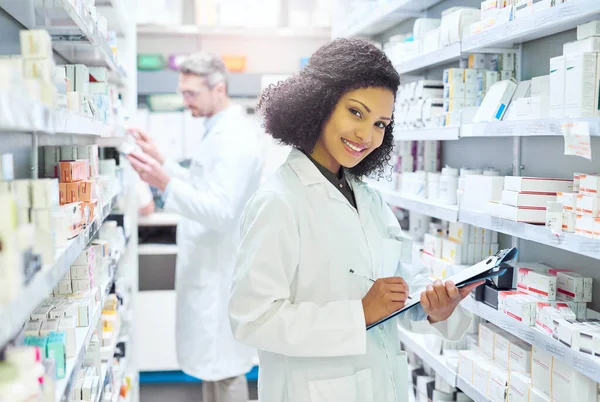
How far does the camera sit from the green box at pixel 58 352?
1.48 metres

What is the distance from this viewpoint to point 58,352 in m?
1.49

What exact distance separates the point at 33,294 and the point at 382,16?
297cm

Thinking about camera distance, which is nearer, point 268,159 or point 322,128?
point 322,128

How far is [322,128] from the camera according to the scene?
75.7 inches

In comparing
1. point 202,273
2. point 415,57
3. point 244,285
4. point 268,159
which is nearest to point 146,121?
point 268,159

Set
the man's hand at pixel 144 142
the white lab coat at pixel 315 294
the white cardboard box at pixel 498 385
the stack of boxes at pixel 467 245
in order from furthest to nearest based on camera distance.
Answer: the man's hand at pixel 144 142 → the stack of boxes at pixel 467 245 → the white cardboard box at pixel 498 385 → the white lab coat at pixel 315 294

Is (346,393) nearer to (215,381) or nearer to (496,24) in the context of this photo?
(496,24)

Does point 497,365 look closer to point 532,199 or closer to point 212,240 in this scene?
point 532,199

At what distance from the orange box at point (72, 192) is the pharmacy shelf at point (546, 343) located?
149 cm

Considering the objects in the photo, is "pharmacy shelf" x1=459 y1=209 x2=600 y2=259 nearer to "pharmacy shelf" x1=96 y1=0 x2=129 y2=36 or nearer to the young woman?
the young woman

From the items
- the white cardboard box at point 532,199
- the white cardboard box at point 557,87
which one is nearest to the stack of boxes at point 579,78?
the white cardboard box at point 557,87

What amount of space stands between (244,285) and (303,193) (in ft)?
1.09

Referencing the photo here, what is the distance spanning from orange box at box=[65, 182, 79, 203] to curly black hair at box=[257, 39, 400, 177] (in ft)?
2.00

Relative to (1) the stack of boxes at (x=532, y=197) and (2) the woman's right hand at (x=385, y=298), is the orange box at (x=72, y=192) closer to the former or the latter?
(2) the woman's right hand at (x=385, y=298)
